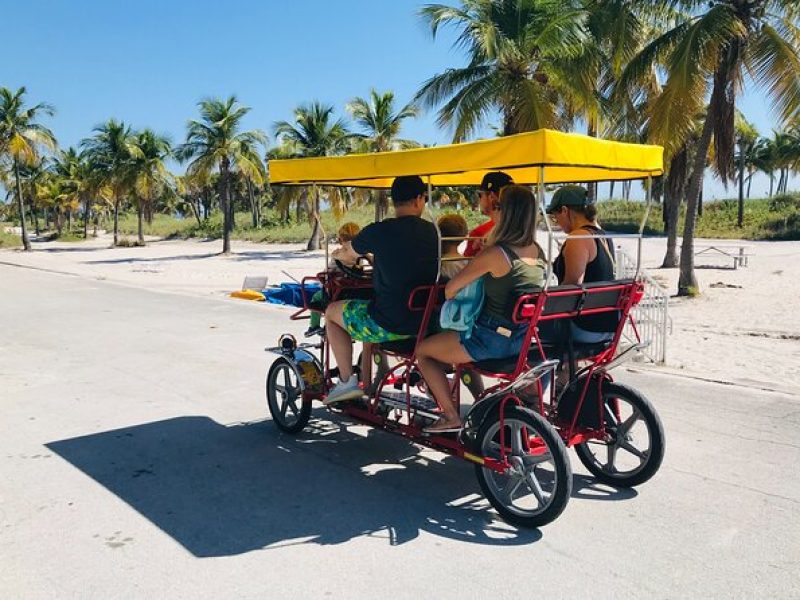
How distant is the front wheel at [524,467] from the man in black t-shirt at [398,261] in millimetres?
915

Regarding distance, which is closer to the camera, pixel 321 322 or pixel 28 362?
pixel 321 322

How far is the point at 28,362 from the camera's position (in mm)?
8398

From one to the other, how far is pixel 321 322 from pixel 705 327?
27.0ft

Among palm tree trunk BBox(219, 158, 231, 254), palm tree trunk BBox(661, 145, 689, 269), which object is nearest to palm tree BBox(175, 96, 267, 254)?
palm tree trunk BBox(219, 158, 231, 254)

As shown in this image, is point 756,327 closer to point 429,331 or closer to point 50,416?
point 429,331

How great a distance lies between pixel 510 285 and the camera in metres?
4.01

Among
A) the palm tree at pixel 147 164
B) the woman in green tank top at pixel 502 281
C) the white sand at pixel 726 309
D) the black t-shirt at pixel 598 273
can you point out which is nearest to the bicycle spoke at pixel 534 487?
the woman in green tank top at pixel 502 281

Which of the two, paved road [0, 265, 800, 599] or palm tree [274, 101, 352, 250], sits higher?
palm tree [274, 101, 352, 250]

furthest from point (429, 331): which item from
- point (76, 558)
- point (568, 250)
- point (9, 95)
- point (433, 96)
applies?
point (9, 95)

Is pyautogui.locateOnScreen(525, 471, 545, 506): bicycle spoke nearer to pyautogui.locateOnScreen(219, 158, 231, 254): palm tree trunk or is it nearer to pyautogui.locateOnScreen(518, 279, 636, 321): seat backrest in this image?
pyautogui.locateOnScreen(518, 279, 636, 321): seat backrest

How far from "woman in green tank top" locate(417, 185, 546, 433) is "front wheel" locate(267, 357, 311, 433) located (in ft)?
5.15

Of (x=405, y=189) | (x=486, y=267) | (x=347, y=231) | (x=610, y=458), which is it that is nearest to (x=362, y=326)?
(x=405, y=189)

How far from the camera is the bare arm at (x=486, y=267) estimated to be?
3.99 meters

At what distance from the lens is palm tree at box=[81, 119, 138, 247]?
150ft
